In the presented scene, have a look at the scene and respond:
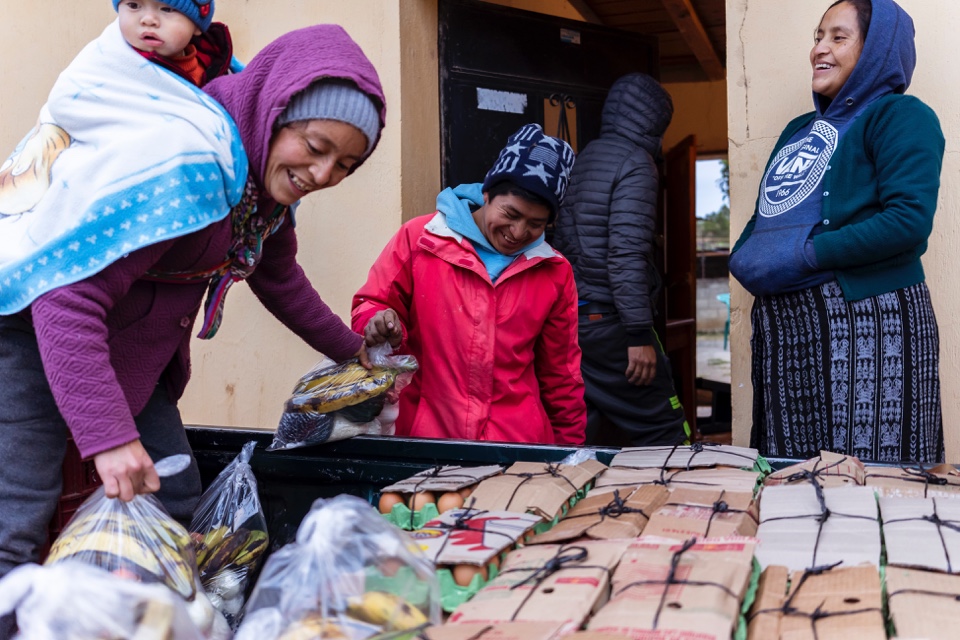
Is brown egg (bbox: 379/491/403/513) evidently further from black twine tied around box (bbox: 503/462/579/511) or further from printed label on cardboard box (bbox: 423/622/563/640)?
printed label on cardboard box (bbox: 423/622/563/640)

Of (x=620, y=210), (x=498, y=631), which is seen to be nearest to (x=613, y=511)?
(x=498, y=631)

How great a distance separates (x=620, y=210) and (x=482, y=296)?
129 cm

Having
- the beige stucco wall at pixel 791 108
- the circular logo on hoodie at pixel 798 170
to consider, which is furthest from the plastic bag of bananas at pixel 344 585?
the beige stucco wall at pixel 791 108

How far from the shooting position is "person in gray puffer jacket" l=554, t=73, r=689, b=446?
3818 millimetres

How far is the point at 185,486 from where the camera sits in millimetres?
2111

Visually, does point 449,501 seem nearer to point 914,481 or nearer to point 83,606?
point 83,606

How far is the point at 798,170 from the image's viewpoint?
110 inches

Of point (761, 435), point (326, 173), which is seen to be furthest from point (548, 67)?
point (326, 173)

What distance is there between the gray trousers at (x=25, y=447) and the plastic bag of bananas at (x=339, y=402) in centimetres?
60

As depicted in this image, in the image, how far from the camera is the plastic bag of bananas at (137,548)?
146 cm

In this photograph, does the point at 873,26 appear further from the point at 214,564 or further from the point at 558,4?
the point at 558,4

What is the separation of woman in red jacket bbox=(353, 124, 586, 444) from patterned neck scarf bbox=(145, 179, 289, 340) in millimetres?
687

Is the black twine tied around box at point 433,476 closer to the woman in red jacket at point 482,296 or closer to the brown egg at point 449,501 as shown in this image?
the brown egg at point 449,501

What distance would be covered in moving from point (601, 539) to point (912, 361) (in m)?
1.60
